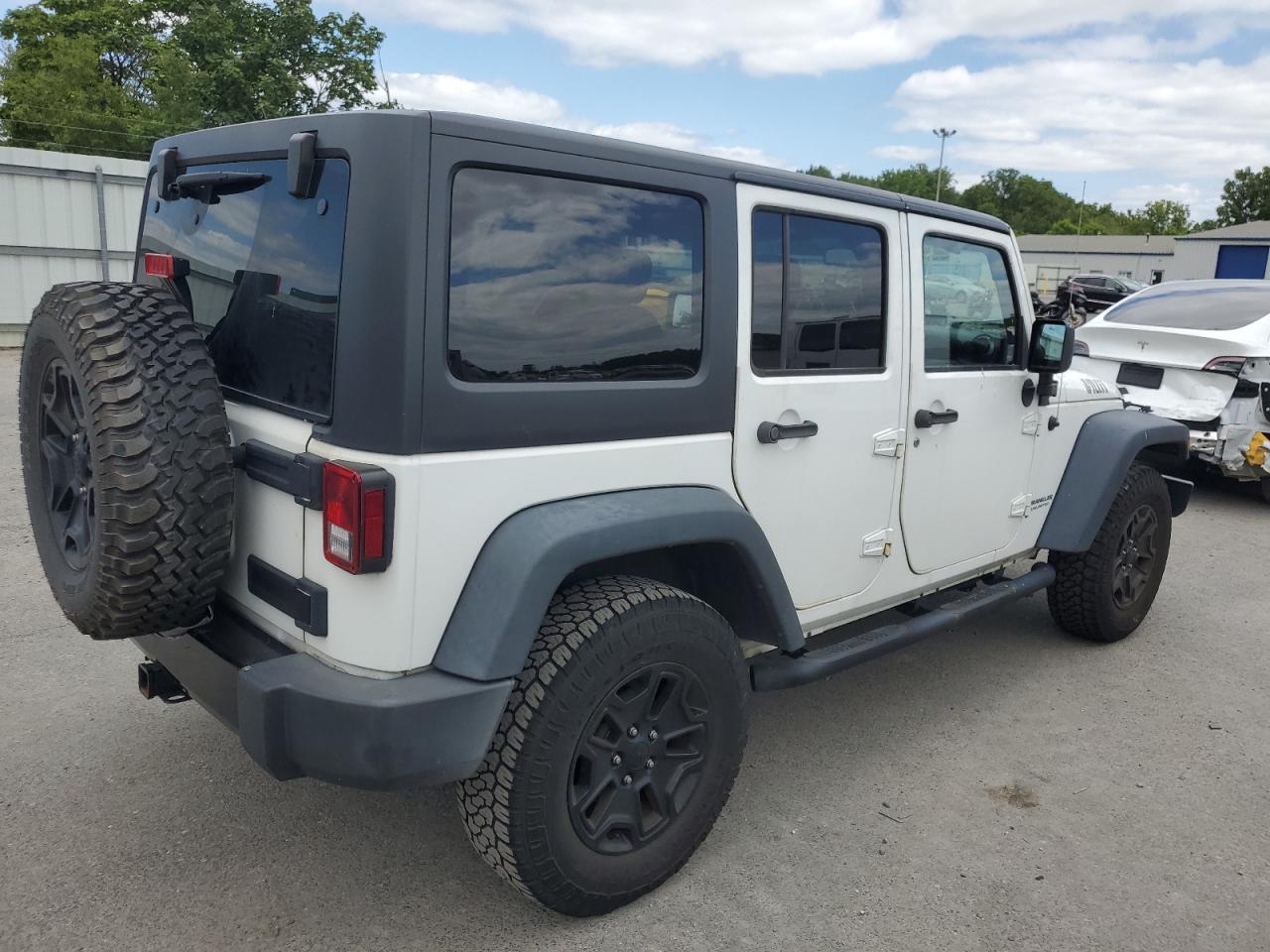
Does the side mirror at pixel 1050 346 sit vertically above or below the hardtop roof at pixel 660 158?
below

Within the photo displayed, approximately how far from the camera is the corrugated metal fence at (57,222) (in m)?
12.8

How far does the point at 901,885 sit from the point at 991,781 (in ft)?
2.64

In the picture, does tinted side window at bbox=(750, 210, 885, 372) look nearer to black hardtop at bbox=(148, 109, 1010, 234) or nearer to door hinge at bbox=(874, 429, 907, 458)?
black hardtop at bbox=(148, 109, 1010, 234)

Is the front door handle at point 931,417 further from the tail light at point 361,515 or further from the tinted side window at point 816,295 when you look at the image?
the tail light at point 361,515

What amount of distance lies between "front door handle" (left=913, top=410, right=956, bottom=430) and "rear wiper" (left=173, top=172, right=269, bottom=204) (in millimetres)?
2191

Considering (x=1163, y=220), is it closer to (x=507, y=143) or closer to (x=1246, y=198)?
(x=1246, y=198)

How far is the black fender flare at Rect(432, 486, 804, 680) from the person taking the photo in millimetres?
2197

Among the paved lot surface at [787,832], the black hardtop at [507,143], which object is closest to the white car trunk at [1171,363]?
the paved lot surface at [787,832]

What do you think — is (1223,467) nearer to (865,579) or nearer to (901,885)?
(865,579)

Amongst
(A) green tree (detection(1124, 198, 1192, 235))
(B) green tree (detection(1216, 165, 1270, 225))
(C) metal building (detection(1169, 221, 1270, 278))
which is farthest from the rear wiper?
(A) green tree (detection(1124, 198, 1192, 235))

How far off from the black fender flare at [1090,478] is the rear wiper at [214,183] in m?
3.43

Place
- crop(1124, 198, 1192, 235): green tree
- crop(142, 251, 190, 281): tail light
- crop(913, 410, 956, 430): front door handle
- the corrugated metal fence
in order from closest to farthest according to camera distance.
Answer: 1. crop(142, 251, 190, 281): tail light
2. crop(913, 410, 956, 430): front door handle
3. the corrugated metal fence
4. crop(1124, 198, 1192, 235): green tree

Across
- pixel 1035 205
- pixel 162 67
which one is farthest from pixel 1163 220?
pixel 162 67

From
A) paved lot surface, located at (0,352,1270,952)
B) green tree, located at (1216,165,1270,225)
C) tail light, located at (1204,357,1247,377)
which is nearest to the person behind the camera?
paved lot surface, located at (0,352,1270,952)
